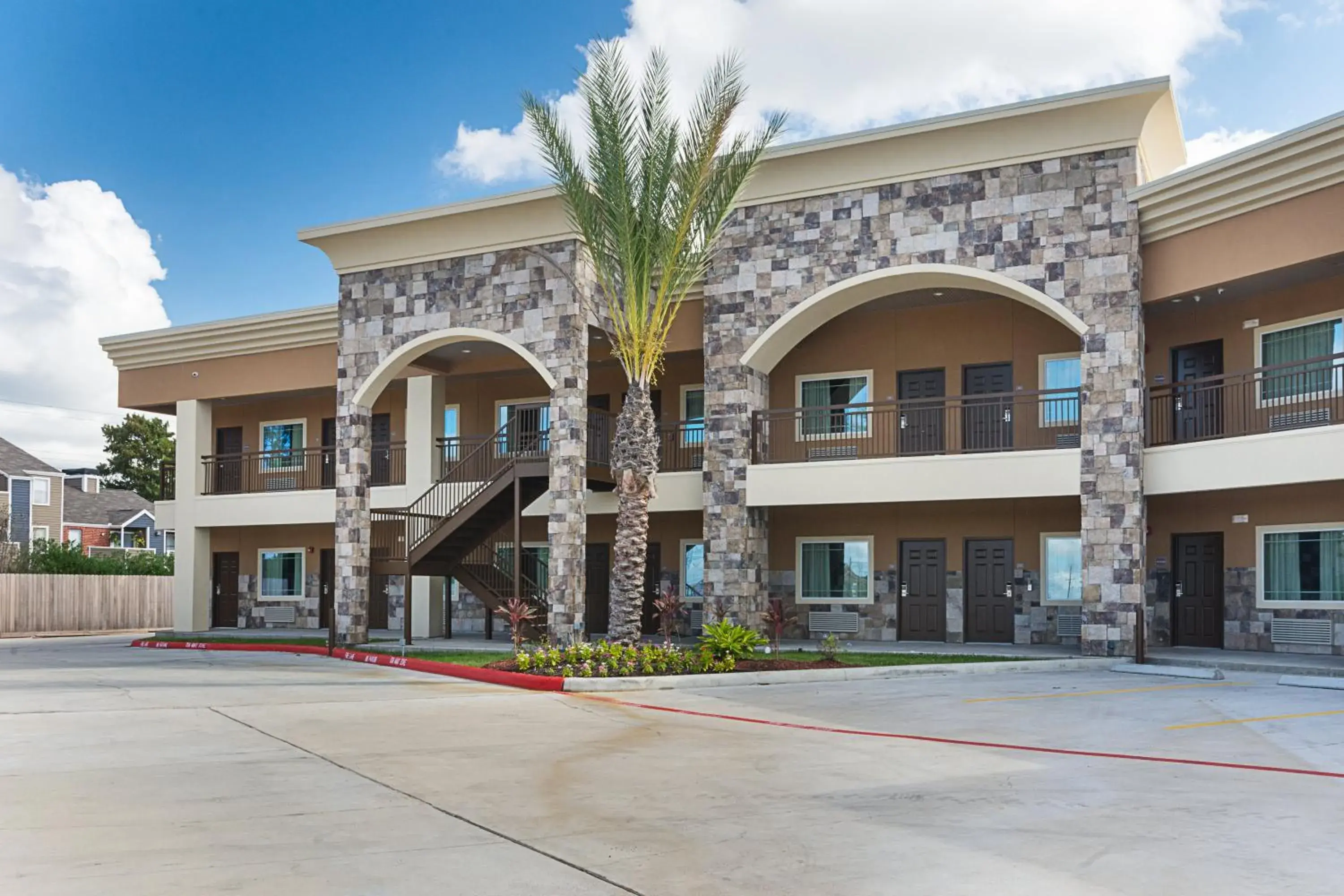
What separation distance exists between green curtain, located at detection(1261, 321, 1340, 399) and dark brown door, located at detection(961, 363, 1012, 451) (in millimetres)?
4639

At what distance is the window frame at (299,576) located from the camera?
110 feet

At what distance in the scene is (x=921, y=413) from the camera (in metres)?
25.1

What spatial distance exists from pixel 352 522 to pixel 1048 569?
48.6 feet

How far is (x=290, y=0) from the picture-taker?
1008 inches


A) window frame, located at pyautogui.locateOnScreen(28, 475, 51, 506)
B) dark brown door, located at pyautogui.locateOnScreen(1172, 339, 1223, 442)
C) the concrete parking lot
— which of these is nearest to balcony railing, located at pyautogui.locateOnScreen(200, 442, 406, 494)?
the concrete parking lot

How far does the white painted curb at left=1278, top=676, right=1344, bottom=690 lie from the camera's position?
1620 centimetres

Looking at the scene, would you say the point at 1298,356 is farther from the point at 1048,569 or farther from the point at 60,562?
the point at 60,562

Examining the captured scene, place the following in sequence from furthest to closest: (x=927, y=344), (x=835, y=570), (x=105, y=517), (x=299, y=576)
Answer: (x=105, y=517), (x=299, y=576), (x=835, y=570), (x=927, y=344)

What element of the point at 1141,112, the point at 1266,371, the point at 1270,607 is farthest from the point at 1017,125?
the point at 1270,607

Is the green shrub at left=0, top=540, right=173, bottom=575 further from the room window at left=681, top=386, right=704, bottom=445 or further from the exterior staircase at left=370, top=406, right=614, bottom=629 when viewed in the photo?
the room window at left=681, top=386, right=704, bottom=445

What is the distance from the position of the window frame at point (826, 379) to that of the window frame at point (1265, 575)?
7.72 metres

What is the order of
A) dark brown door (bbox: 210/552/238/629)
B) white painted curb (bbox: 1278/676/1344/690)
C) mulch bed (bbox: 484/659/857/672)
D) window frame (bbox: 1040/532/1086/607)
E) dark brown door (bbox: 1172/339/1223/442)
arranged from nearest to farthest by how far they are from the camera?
white painted curb (bbox: 1278/676/1344/690) → mulch bed (bbox: 484/659/857/672) → dark brown door (bbox: 1172/339/1223/442) → window frame (bbox: 1040/532/1086/607) → dark brown door (bbox: 210/552/238/629)

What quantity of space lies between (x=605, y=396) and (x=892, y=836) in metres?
22.2

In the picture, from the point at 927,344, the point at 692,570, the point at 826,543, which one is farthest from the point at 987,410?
the point at 692,570
